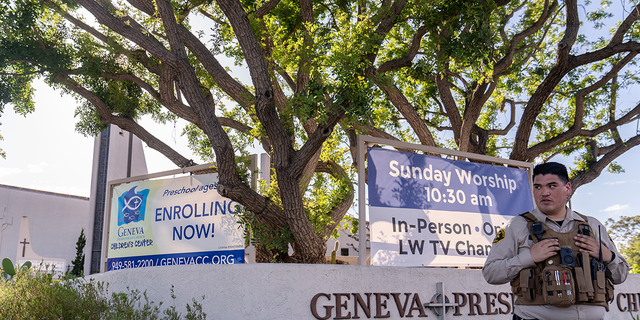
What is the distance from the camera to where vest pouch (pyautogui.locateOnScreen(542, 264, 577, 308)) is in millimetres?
2934

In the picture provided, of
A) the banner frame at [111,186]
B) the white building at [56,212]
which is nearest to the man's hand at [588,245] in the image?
the banner frame at [111,186]

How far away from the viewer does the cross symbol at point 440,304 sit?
5930mm

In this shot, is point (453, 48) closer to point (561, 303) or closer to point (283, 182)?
point (283, 182)

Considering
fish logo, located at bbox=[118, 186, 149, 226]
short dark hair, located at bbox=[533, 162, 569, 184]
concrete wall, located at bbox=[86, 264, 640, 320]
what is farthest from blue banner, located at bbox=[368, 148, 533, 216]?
fish logo, located at bbox=[118, 186, 149, 226]

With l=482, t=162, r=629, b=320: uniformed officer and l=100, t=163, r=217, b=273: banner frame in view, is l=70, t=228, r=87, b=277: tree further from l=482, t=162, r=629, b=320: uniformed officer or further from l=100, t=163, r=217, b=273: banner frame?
l=482, t=162, r=629, b=320: uniformed officer

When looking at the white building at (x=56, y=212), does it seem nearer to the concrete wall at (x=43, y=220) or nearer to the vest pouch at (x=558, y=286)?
the concrete wall at (x=43, y=220)

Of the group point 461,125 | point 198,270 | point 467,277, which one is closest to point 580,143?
point 461,125

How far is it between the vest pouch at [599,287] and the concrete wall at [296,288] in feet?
9.67

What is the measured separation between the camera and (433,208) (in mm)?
6730

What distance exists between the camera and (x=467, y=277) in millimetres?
6270

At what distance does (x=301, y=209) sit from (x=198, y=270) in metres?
2.21

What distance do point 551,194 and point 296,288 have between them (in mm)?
3072

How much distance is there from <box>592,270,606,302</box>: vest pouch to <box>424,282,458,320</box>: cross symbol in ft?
10.0

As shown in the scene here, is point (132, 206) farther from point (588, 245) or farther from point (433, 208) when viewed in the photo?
point (588, 245)
